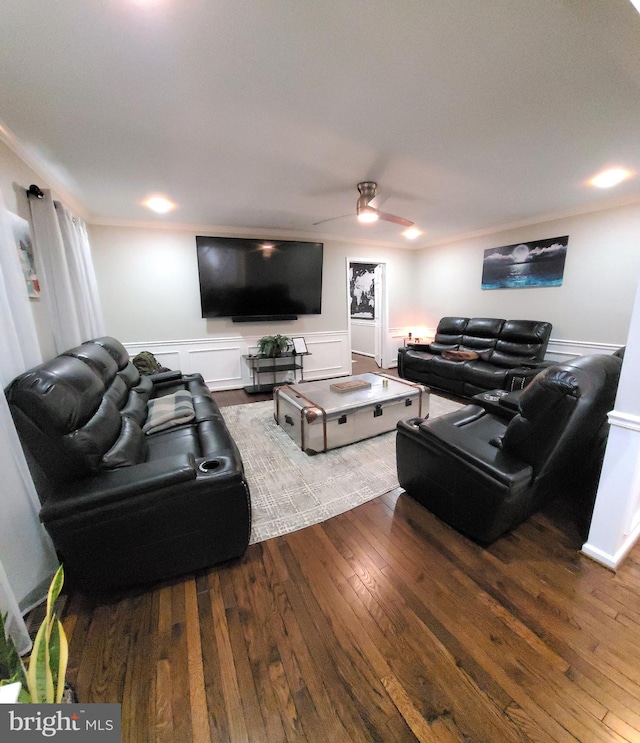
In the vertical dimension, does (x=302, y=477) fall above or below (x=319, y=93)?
below

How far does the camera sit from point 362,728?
37.5 inches

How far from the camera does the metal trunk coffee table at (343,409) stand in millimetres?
2625

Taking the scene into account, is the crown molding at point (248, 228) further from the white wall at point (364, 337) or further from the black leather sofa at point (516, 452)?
the black leather sofa at point (516, 452)

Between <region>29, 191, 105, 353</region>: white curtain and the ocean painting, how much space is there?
207 inches

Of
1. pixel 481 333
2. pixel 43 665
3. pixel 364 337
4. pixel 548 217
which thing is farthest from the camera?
pixel 364 337

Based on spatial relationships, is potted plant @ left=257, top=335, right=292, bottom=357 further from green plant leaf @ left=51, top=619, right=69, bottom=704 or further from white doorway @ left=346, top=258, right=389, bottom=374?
green plant leaf @ left=51, top=619, right=69, bottom=704

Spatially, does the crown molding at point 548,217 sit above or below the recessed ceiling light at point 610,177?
below

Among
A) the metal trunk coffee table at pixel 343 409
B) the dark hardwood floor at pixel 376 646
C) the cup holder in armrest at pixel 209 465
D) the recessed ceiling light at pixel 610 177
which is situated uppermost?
the recessed ceiling light at pixel 610 177

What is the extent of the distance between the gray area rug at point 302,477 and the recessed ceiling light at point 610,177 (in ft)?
9.85

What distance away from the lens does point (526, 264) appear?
13.6 feet

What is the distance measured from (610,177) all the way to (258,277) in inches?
157

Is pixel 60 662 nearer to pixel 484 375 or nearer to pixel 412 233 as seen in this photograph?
pixel 484 375

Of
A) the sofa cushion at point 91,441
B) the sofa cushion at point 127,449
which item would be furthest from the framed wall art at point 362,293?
the sofa cushion at point 91,441

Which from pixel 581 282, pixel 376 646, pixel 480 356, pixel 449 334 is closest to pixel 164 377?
pixel 376 646
